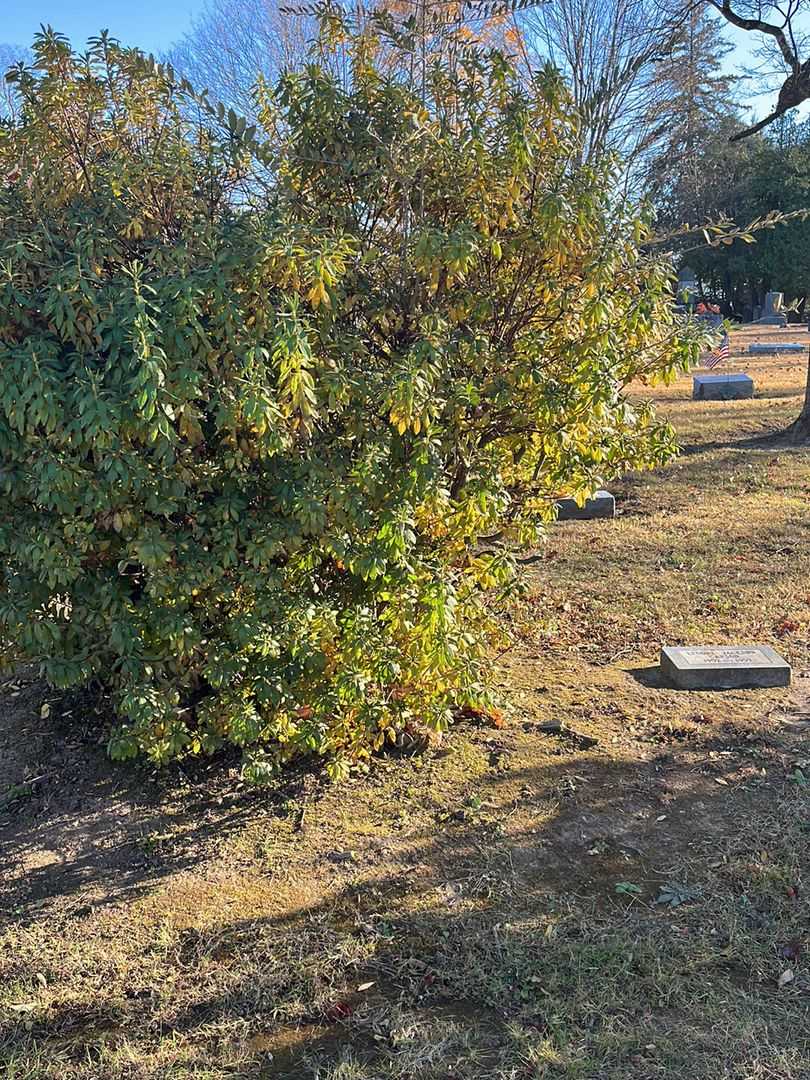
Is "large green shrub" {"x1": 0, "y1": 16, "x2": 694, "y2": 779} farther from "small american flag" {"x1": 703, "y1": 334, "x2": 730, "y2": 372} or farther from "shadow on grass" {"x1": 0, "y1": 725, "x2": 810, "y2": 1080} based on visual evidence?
"small american flag" {"x1": 703, "y1": 334, "x2": 730, "y2": 372}

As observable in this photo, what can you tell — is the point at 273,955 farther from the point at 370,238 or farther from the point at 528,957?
the point at 370,238

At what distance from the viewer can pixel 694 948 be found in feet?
9.07

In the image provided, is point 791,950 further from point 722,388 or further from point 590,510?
point 722,388

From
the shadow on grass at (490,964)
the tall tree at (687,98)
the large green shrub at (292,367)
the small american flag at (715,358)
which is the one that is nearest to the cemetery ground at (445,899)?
the shadow on grass at (490,964)

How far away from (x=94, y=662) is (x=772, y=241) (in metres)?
40.0

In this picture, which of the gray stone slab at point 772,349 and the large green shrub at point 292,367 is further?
the gray stone slab at point 772,349

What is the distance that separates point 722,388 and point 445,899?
13.8 meters

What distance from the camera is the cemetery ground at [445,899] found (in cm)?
244

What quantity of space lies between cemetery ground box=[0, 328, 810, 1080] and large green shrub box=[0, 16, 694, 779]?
1.25 ft

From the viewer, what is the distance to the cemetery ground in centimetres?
244

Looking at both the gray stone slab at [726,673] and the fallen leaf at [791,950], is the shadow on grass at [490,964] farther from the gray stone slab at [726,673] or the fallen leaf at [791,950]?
the gray stone slab at [726,673]

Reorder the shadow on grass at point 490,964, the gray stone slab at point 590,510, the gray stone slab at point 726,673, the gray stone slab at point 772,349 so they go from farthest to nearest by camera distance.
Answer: the gray stone slab at point 772,349 < the gray stone slab at point 590,510 < the gray stone slab at point 726,673 < the shadow on grass at point 490,964

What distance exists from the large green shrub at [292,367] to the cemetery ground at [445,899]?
0.38 m

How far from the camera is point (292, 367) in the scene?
276 cm
